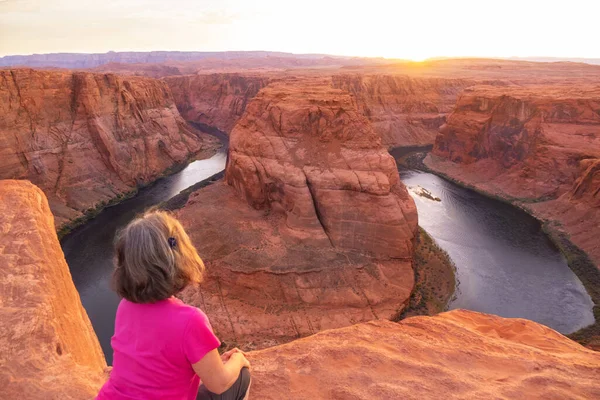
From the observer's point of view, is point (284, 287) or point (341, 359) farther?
point (284, 287)

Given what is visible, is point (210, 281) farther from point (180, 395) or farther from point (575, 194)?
point (575, 194)

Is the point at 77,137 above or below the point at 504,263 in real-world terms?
above

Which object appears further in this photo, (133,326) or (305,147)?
(305,147)

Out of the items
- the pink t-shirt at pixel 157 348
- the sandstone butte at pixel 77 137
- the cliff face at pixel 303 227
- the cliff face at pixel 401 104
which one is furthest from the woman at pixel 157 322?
the cliff face at pixel 401 104

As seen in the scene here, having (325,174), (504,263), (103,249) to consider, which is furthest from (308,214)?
(103,249)

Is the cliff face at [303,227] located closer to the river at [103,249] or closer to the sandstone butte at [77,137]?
the river at [103,249]

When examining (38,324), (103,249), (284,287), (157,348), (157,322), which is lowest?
(103,249)

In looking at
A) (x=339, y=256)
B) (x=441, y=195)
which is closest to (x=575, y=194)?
(x=441, y=195)

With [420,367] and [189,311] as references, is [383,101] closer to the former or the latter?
[420,367]
